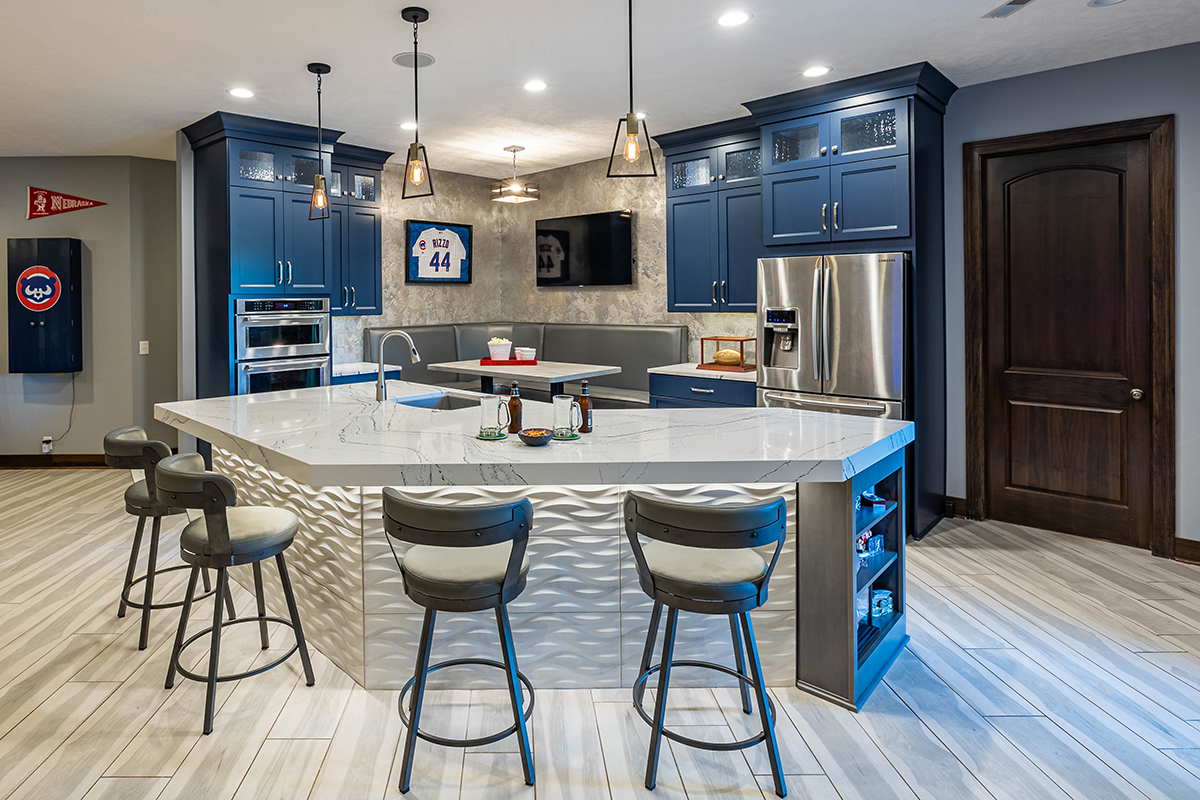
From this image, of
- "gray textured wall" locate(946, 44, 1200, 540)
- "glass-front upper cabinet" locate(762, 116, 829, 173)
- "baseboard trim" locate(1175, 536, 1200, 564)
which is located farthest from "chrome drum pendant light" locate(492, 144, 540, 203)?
"baseboard trim" locate(1175, 536, 1200, 564)

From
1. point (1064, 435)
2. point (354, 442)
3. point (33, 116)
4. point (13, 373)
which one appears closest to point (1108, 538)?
point (1064, 435)

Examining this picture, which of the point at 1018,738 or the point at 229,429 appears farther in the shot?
the point at 229,429

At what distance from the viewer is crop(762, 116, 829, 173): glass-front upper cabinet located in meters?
4.58

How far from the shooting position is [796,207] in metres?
4.70

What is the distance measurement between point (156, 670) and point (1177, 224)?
16.5ft

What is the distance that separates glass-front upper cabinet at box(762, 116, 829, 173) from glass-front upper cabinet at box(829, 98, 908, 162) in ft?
0.21

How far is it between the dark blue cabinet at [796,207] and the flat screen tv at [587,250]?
1779 mm

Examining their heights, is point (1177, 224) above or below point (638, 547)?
above

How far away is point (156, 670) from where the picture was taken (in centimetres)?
284

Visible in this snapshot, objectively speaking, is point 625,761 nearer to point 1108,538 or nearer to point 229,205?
point 1108,538

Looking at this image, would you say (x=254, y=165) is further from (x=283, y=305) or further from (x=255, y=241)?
(x=283, y=305)

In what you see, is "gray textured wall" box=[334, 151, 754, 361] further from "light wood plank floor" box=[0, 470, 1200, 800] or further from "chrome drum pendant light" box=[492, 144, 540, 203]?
"light wood plank floor" box=[0, 470, 1200, 800]

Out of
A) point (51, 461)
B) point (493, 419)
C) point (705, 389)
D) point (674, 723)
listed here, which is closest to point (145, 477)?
point (493, 419)

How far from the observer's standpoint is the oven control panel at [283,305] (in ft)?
17.1
